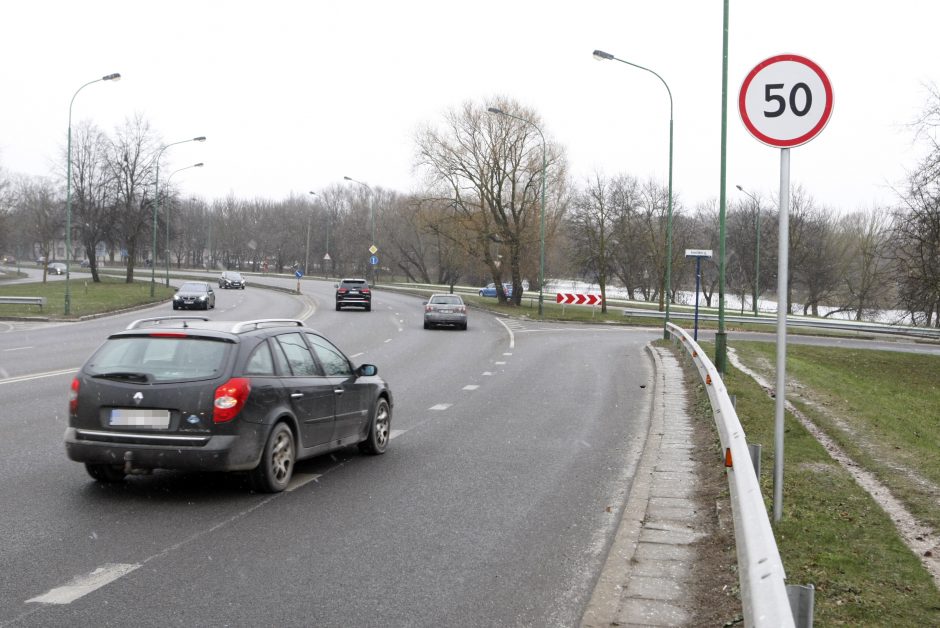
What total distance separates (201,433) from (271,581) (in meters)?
2.18

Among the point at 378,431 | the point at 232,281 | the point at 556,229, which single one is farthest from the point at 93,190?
the point at 378,431

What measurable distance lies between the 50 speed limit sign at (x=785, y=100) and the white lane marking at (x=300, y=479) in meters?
4.70

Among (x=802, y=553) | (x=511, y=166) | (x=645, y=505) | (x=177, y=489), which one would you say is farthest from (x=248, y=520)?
(x=511, y=166)

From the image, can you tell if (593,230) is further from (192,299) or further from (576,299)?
(192,299)

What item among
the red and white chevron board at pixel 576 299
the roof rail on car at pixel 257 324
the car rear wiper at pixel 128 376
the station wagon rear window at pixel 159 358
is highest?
the red and white chevron board at pixel 576 299

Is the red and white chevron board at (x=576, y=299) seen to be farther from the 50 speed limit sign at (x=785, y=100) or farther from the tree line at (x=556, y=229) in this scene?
the 50 speed limit sign at (x=785, y=100)

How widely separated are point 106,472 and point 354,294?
4113 centimetres

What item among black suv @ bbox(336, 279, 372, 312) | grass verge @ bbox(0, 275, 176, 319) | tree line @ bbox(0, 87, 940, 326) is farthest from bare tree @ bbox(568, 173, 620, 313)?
grass verge @ bbox(0, 275, 176, 319)

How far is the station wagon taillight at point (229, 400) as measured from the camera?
23.2 feet

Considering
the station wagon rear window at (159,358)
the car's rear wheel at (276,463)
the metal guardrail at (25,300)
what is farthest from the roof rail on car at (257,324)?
the metal guardrail at (25,300)

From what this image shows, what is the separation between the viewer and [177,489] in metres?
7.64

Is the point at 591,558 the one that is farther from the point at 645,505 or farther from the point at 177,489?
the point at 177,489

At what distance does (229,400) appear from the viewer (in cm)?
712

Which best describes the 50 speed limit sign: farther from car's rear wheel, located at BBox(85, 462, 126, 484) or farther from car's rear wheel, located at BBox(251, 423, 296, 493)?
car's rear wheel, located at BBox(85, 462, 126, 484)
